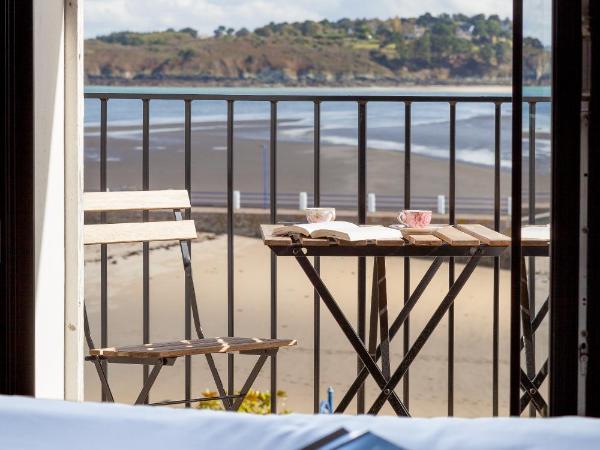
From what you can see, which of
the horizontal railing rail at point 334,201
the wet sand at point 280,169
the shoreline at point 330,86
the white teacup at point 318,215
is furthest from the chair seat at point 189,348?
the shoreline at point 330,86

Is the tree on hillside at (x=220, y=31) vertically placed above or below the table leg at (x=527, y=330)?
above

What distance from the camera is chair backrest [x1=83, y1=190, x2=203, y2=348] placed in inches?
128

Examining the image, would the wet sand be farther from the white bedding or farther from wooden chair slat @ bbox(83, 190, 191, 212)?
the white bedding

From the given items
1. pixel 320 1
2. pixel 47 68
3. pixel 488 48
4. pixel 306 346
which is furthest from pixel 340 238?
pixel 320 1

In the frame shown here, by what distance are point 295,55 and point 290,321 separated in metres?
15.8

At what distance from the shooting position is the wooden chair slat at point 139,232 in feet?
10.6

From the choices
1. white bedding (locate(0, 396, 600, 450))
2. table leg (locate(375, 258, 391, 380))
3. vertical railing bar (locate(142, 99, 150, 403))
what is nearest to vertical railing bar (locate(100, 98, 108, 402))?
vertical railing bar (locate(142, 99, 150, 403))

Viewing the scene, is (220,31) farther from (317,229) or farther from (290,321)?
(317,229)

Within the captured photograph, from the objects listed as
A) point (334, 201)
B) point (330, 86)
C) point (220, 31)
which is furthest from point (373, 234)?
point (220, 31)

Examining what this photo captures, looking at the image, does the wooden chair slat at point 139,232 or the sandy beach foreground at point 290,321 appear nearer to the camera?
the wooden chair slat at point 139,232

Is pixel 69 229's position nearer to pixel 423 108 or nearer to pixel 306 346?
pixel 306 346

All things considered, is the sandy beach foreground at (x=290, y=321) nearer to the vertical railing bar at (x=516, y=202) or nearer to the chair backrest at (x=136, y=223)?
the chair backrest at (x=136, y=223)

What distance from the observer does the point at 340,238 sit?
2693 millimetres

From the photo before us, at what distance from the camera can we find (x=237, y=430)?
4.11 ft
